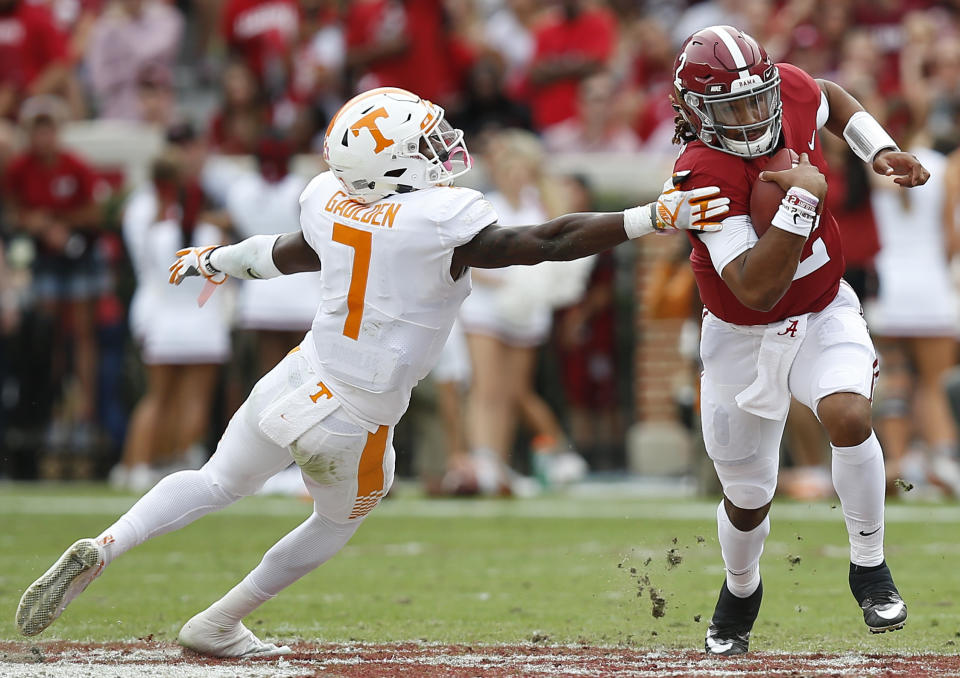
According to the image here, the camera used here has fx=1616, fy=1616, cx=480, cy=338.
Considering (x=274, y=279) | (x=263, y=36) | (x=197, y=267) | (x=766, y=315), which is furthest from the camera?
(x=263, y=36)

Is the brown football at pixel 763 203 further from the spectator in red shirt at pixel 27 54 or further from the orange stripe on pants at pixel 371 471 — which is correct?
the spectator in red shirt at pixel 27 54

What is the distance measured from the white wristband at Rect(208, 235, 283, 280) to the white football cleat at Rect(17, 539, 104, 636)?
3.57 ft

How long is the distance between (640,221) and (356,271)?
953mm

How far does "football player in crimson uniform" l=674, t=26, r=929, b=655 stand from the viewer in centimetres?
503

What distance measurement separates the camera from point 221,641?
542 centimetres

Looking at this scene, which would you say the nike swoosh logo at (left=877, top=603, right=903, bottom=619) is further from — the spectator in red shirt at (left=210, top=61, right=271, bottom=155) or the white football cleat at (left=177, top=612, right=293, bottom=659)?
the spectator in red shirt at (left=210, top=61, right=271, bottom=155)

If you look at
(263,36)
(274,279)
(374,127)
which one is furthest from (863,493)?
(263,36)

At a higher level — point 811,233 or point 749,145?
point 749,145

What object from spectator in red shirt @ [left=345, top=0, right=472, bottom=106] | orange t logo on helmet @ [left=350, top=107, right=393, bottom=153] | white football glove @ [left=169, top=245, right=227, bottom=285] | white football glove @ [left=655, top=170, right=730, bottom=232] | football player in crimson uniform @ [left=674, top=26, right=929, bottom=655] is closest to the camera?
white football glove @ [left=655, top=170, right=730, bottom=232]

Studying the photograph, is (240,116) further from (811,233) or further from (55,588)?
(811,233)

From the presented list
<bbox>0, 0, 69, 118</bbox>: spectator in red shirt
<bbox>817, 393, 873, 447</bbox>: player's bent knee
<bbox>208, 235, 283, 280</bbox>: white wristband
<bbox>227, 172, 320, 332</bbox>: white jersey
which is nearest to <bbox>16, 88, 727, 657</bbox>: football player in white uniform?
<bbox>208, 235, 283, 280</bbox>: white wristband

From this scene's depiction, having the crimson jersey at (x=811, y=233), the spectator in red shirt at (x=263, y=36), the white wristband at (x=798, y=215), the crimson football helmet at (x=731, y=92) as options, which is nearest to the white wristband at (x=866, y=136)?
the crimson jersey at (x=811, y=233)

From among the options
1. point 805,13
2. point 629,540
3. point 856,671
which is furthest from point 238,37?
point 856,671

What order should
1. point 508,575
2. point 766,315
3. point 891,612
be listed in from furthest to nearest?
point 508,575, point 766,315, point 891,612
